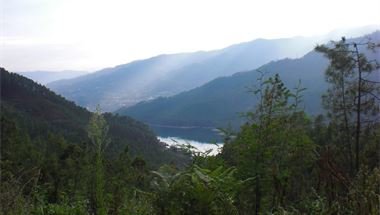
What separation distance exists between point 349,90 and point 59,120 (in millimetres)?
52782

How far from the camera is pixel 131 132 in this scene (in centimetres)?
6331

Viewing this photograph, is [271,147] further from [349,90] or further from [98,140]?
[349,90]

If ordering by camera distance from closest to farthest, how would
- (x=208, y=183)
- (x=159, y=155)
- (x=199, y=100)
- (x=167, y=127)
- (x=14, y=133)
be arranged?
(x=208, y=183) < (x=14, y=133) < (x=159, y=155) < (x=167, y=127) < (x=199, y=100)

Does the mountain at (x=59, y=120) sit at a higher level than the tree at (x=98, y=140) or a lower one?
lower

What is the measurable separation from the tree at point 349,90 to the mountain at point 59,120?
3602 centimetres

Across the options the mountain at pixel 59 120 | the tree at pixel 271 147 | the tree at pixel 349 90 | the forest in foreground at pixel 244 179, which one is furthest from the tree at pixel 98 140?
the mountain at pixel 59 120

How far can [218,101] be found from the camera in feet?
440

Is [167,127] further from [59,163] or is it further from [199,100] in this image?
[59,163]

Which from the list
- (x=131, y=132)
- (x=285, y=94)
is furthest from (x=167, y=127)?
(x=285, y=94)

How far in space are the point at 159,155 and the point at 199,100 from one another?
294 ft

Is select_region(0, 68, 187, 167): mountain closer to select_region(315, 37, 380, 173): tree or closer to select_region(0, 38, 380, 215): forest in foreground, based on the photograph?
select_region(315, 37, 380, 173): tree

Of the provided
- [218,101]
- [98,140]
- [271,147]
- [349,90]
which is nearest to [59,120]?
[349,90]

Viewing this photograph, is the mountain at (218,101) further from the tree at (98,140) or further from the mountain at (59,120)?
the tree at (98,140)

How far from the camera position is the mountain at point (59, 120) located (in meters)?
49.2
